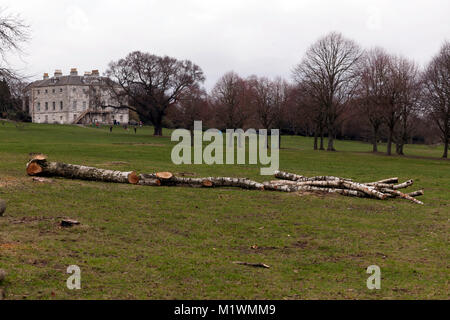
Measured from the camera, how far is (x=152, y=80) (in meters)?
87.1

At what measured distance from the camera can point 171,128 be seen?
129 m

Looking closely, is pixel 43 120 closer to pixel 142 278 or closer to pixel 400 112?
pixel 400 112

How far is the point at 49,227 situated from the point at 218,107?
67.9 m

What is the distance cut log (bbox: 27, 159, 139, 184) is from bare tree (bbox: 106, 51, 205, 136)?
66.1m

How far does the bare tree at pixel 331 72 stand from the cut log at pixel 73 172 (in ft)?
172

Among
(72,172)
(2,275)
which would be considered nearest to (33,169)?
(72,172)

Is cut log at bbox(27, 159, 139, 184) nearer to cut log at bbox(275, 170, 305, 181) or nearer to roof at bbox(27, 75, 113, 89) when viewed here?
cut log at bbox(275, 170, 305, 181)

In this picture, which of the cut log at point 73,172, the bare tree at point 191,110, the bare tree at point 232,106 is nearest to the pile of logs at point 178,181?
the cut log at point 73,172

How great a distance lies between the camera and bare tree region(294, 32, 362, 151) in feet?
222

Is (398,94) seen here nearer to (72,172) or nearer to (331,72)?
(331,72)

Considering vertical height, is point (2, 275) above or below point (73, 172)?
below

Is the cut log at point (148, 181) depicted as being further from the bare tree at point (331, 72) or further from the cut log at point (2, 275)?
the bare tree at point (331, 72)

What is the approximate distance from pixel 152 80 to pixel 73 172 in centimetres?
6950
